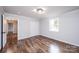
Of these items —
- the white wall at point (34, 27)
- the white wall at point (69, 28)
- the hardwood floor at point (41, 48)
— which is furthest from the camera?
the white wall at point (34, 27)

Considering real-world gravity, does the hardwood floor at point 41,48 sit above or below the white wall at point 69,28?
below

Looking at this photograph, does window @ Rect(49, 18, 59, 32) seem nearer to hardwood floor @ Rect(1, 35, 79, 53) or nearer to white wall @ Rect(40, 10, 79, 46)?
white wall @ Rect(40, 10, 79, 46)

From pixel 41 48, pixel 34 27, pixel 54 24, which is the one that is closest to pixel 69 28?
pixel 54 24

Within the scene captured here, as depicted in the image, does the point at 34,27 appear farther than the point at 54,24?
Yes

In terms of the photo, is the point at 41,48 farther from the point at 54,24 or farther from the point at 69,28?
the point at 54,24

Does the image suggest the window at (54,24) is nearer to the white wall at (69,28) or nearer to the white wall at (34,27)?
the white wall at (69,28)

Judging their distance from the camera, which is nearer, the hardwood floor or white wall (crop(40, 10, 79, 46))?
the hardwood floor

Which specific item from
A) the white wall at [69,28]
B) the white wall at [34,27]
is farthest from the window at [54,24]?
the white wall at [34,27]

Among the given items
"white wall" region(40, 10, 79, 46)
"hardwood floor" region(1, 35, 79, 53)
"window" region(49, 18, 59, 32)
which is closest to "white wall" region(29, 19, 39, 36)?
"window" region(49, 18, 59, 32)

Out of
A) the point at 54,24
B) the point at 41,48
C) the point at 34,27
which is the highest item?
the point at 54,24

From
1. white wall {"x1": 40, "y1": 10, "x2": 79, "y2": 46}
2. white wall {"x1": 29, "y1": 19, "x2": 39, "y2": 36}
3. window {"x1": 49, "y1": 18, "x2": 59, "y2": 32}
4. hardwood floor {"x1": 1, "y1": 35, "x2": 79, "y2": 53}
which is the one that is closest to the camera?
hardwood floor {"x1": 1, "y1": 35, "x2": 79, "y2": 53}

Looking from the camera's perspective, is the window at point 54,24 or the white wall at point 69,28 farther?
the window at point 54,24
